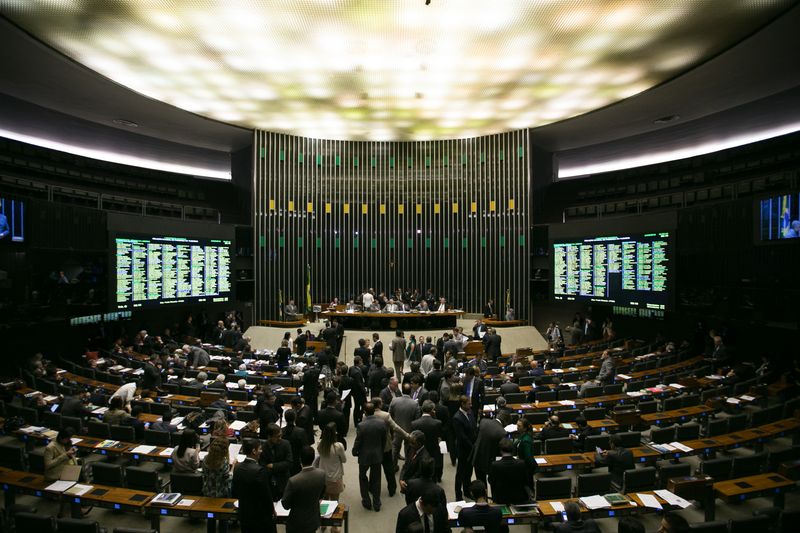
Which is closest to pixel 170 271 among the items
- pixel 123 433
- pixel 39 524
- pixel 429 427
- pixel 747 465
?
pixel 123 433

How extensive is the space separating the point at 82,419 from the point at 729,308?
14390mm

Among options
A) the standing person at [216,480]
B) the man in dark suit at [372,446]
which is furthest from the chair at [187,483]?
the man in dark suit at [372,446]

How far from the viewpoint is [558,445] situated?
5.98 metres

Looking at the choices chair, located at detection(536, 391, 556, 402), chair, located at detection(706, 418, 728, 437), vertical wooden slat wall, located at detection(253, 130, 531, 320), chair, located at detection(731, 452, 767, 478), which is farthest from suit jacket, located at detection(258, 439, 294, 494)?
vertical wooden slat wall, located at detection(253, 130, 531, 320)

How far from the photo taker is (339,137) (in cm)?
2005

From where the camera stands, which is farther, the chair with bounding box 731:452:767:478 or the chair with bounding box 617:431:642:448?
the chair with bounding box 617:431:642:448

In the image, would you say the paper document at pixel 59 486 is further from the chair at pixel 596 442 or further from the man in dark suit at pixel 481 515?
the chair at pixel 596 442

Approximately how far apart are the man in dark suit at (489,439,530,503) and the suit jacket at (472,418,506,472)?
0.59m

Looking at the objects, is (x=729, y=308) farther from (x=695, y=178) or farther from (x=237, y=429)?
(x=237, y=429)

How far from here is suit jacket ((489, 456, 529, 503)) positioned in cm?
439

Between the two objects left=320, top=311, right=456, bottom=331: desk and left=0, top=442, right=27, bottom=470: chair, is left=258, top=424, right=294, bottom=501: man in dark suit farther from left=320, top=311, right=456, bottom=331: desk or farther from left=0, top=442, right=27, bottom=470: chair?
left=320, top=311, right=456, bottom=331: desk

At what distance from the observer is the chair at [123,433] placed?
621 centimetres

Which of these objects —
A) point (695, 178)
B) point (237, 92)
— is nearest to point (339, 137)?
point (237, 92)

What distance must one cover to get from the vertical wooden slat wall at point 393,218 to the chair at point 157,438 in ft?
43.2
